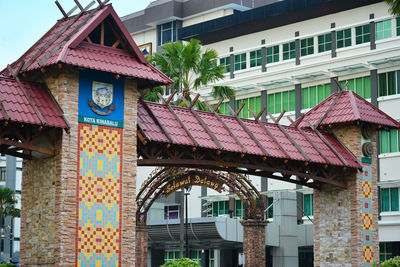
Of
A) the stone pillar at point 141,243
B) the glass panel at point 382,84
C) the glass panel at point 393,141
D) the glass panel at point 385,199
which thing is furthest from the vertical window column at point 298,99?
the stone pillar at point 141,243

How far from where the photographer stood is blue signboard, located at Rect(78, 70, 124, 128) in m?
24.9

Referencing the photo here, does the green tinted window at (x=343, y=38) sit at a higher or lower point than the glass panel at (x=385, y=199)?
higher

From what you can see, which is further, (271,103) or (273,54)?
(273,54)

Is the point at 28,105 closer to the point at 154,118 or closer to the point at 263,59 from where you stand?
the point at 154,118

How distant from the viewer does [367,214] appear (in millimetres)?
34719

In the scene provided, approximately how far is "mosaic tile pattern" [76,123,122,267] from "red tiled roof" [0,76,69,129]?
0.98 m

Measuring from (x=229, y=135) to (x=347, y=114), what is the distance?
6815 millimetres

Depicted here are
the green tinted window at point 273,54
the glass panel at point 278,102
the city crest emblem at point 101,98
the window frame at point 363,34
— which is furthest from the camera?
the green tinted window at point 273,54

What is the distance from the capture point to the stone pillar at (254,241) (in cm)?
4253

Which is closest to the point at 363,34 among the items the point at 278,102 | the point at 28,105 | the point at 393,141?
the point at 393,141

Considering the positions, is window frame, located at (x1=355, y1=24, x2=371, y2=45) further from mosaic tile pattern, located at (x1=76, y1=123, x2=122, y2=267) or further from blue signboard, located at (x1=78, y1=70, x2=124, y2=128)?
mosaic tile pattern, located at (x1=76, y1=123, x2=122, y2=267)

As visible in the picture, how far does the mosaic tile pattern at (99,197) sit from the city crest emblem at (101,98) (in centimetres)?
52

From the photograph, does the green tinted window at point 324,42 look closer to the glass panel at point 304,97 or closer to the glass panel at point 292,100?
the glass panel at point 304,97

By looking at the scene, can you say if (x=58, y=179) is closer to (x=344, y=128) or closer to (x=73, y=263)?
(x=73, y=263)
